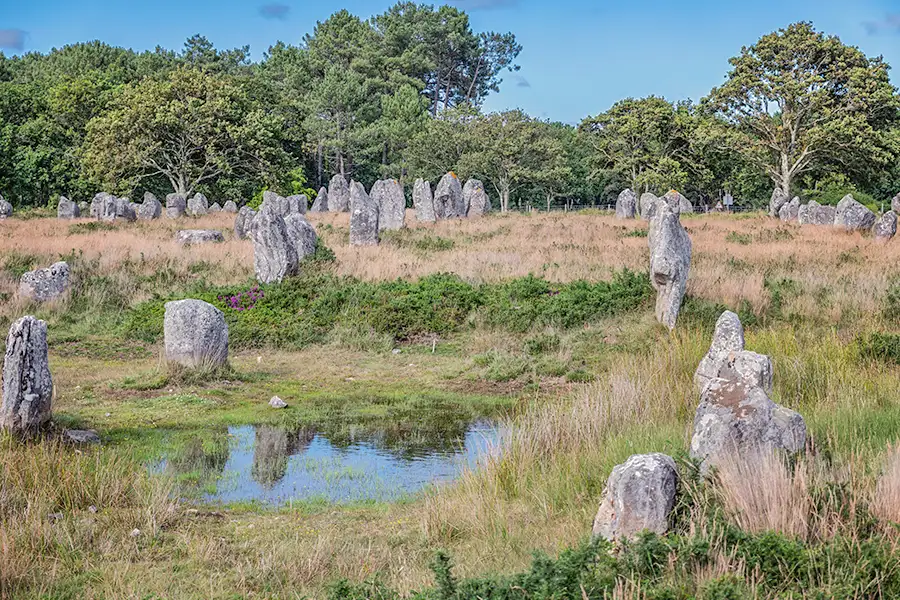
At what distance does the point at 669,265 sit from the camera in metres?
15.8

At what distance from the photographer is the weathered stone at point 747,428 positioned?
7.02m

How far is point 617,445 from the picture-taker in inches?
313

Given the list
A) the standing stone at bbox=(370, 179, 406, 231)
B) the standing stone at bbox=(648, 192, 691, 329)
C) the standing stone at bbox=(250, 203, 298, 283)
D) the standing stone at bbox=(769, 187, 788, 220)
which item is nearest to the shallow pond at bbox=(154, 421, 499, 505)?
the standing stone at bbox=(648, 192, 691, 329)

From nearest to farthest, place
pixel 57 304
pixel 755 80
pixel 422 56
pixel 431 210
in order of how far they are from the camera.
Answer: pixel 57 304 → pixel 431 210 → pixel 755 80 → pixel 422 56

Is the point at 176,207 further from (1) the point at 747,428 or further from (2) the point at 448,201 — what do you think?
(1) the point at 747,428

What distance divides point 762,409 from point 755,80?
145 ft

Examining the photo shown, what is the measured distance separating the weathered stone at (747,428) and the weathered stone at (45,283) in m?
16.0

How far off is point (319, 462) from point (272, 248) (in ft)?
38.3

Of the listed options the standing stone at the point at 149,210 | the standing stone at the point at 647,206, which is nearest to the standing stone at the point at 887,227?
the standing stone at the point at 647,206

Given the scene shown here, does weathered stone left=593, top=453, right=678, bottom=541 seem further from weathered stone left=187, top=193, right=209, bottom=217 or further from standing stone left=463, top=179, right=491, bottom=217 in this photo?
weathered stone left=187, top=193, right=209, bottom=217

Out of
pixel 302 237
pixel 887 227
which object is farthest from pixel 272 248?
pixel 887 227

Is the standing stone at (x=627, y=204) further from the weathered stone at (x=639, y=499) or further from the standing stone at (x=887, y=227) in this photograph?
the weathered stone at (x=639, y=499)

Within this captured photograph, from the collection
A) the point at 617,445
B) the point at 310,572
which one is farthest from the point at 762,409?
the point at 310,572

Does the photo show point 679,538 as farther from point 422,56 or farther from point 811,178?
point 422,56
